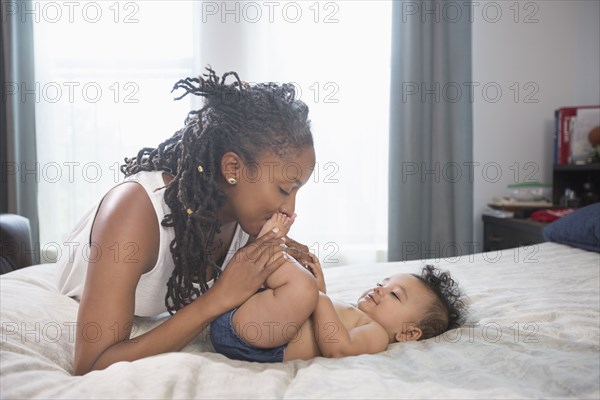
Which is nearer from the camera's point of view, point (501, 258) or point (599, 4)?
point (501, 258)

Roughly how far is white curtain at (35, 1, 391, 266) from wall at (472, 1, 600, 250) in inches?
25.6

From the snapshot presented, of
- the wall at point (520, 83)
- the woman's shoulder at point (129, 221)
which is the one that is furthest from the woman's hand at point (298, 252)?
the wall at point (520, 83)

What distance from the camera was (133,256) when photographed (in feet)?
3.50

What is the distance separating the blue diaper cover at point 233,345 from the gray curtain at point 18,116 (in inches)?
102

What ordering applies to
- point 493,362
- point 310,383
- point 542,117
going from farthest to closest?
point 542,117
point 493,362
point 310,383

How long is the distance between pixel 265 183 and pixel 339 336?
13.7 inches

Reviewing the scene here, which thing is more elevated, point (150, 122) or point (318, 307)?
point (150, 122)

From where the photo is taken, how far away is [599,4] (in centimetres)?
330

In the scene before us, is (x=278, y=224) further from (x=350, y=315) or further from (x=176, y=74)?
(x=176, y=74)

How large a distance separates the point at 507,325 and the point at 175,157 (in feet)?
2.78

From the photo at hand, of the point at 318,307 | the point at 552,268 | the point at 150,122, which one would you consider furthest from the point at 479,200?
the point at 318,307

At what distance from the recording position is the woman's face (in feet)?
3.81

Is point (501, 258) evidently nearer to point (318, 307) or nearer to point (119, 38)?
point (318, 307)

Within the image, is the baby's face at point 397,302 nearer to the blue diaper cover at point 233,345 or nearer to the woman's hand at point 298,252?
the woman's hand at point 298,252
